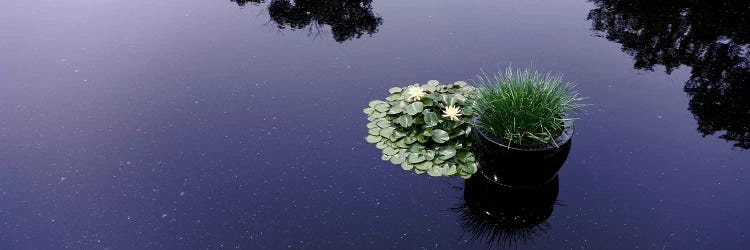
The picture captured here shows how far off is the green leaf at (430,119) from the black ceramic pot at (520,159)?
324mm

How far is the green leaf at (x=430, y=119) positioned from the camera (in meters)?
3.28

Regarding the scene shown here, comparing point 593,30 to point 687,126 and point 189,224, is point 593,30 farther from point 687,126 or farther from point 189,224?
point 189,224

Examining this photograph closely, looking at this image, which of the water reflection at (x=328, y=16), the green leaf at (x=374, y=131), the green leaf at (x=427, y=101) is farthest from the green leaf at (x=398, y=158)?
the water reflection at (x=328, y=16)

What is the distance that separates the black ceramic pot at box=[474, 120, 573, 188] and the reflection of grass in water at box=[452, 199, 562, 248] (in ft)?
0.69

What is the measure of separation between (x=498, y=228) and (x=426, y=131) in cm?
68

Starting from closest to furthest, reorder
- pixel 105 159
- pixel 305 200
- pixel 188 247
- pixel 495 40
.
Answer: pixel 188 247, pixel 305 200, pixel 105 159, pixel 495 40

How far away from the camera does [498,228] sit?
9.36 ft

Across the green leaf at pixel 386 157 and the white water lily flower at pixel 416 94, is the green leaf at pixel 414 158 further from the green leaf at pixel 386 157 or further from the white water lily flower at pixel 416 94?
the white water lily flower at pixel 416 94

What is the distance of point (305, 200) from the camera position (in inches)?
118

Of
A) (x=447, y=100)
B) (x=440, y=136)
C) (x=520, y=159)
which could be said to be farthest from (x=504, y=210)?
(x=447, y=100)

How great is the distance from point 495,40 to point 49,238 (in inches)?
121

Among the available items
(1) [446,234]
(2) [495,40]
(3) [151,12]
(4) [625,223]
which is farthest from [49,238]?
(2) [495,40]

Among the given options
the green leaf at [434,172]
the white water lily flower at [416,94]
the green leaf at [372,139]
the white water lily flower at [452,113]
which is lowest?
the green leaf at [434,172]

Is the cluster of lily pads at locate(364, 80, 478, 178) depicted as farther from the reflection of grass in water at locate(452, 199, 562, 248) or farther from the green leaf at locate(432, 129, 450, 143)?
the reflection of grass in water at locate(452, 199, 562, 248)
